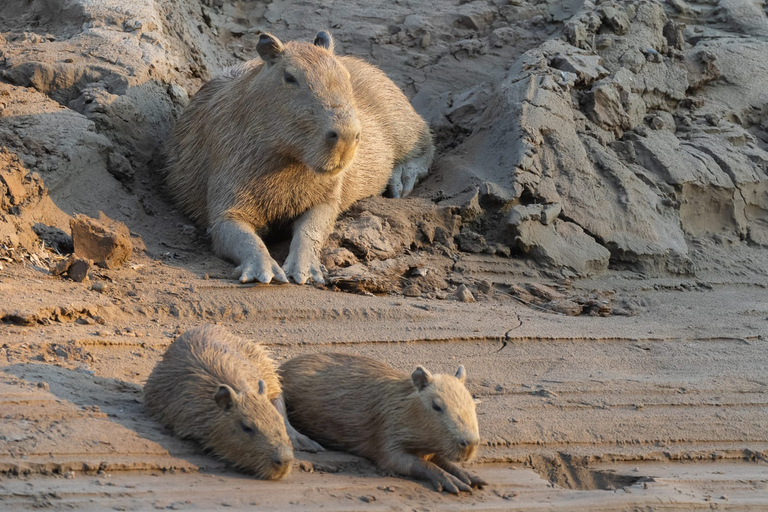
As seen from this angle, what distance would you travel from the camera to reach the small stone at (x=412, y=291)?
6586 millimetres

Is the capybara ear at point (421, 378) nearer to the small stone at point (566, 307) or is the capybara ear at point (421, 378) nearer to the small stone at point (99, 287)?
the small stone at point (99, 287)

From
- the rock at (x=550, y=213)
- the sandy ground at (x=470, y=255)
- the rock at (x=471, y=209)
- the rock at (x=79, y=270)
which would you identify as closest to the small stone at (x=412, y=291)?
the sandy ground at (x=470, y=255)

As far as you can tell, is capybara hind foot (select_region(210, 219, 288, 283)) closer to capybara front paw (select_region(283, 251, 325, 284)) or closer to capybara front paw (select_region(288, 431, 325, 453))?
capybara front paw (select_region(283, 251, 325, 284))

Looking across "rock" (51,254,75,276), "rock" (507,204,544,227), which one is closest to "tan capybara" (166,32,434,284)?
"rock" (51,254,75,276)

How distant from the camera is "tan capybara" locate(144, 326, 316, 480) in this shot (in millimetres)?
4105

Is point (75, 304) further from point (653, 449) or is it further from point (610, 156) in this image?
point (610, 156)

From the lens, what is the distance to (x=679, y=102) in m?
9.30

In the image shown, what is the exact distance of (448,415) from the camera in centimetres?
431

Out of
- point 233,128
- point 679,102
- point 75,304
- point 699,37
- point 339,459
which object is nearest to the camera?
point 339,459

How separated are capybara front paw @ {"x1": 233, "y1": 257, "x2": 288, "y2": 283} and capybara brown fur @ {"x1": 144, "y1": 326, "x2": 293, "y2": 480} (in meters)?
1.36

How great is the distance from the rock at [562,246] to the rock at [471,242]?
0.88 ft

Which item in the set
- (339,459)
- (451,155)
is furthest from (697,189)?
(339,459)

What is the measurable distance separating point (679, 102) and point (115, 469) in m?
7.01

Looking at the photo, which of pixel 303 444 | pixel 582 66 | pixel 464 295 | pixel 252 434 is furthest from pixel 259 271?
pixel 582 66
